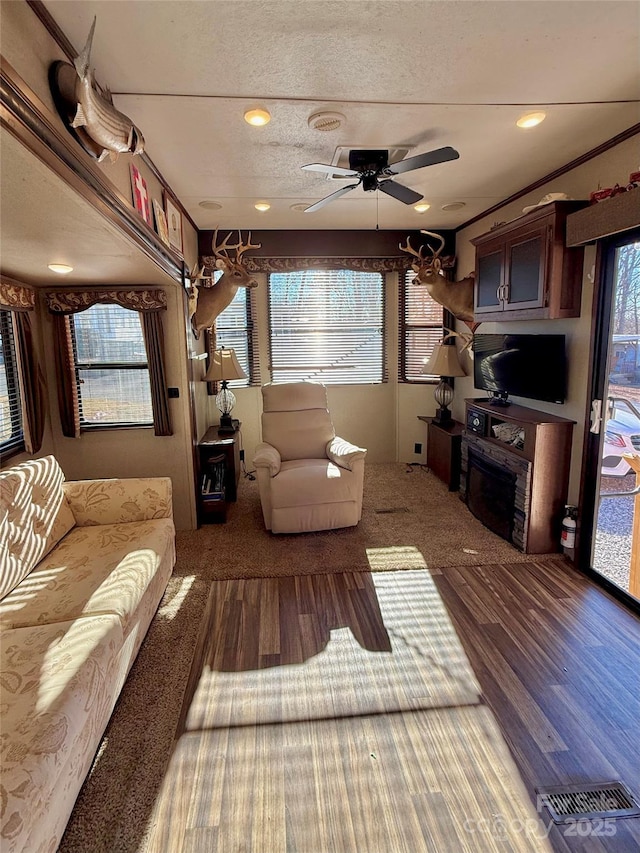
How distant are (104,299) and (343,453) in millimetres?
→ 2232

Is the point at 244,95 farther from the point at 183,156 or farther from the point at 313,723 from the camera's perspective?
the point at 313,723

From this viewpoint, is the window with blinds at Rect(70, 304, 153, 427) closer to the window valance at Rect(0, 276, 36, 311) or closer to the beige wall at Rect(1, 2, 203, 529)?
the beige wall at Rect(1, 2, 203, 529)

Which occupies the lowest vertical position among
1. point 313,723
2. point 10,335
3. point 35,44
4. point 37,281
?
point 313,723

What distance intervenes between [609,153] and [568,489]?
217cm

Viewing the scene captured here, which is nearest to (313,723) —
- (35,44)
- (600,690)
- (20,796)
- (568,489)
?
(20,796)

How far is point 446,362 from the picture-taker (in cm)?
477

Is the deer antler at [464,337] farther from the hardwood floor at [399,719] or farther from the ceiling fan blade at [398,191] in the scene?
the hardwood floor at [399,719]

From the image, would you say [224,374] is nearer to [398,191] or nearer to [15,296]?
[15,296]

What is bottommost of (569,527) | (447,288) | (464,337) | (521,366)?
(569,527)

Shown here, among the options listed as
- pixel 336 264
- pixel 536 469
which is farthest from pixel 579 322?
pixel 336 264

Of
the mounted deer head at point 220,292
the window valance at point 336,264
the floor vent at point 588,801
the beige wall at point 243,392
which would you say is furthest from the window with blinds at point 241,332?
the floor vent at point 588,801

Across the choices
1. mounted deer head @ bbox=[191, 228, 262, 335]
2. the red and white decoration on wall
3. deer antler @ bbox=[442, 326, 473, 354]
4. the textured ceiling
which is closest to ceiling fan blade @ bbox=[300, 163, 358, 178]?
the textured ceiling

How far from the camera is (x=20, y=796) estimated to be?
1.16 metres

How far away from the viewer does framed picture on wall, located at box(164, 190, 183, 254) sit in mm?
3275
